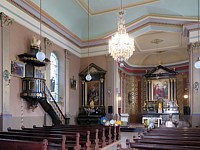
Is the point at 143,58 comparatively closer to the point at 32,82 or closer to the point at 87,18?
the point at 87,18

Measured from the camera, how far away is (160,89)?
58.2ft

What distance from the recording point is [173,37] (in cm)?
1427

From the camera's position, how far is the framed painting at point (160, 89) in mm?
17531

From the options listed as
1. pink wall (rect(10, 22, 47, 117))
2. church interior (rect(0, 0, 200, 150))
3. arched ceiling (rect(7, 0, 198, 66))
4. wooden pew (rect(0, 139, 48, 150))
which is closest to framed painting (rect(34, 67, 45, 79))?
church interior (rect(0, 0, 200, 150))

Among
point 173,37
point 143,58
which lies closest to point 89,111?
point 173,37

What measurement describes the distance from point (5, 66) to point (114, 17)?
6.77m

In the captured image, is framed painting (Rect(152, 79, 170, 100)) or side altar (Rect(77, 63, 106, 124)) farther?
framed painting (Rect(152, 79, 170, 100))

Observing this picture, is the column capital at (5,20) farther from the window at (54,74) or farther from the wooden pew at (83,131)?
the wooden pew at (83,131)

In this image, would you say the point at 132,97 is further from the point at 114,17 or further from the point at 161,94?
the point at 114,17

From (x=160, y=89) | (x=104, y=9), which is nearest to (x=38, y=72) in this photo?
(x=104, y=9)

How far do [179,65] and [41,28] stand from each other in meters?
11.9

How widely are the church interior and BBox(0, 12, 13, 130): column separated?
0.03m

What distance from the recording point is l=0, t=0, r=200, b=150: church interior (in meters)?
8.15

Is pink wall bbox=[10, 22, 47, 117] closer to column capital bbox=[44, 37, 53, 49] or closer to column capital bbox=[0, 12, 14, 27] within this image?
column capital bbox=[0, 12, 14, 27]
